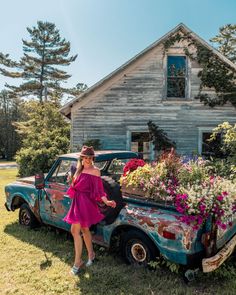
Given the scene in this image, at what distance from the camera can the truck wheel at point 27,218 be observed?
5867 mm

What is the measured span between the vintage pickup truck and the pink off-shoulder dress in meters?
0.23

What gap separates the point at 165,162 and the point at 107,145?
816 cm

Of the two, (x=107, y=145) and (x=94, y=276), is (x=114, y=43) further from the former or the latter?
(x=94, y=276)

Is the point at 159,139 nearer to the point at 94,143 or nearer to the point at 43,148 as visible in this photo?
the point at 94,143

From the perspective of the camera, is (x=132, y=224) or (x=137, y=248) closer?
(x=132, y=224)

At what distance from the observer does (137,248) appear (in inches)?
159

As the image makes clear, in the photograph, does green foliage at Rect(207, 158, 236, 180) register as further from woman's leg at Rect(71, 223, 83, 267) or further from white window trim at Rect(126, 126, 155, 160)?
white window trim at Rect(126, 126, 155, 160)

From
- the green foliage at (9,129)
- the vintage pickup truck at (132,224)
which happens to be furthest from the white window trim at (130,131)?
the green foliage at (9,129)

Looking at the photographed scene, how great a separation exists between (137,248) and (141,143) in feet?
27.8

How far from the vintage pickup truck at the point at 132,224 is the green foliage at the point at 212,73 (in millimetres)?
7617

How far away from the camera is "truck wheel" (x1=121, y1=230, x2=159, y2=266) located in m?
3.83

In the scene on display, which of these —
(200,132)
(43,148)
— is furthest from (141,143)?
(43,148)

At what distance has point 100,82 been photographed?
1165 cm

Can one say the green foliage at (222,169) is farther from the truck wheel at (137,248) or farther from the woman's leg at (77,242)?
the woman's leg at (77,242)
